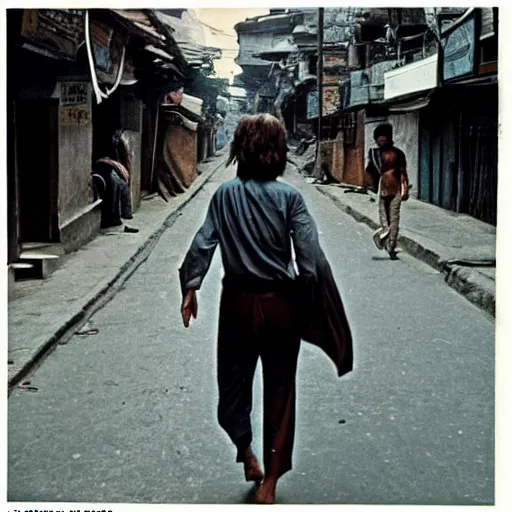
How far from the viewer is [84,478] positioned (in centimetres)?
370

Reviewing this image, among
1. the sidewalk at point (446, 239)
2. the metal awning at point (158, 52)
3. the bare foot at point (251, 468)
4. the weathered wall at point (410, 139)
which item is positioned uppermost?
the metal awning at point (158, 52)

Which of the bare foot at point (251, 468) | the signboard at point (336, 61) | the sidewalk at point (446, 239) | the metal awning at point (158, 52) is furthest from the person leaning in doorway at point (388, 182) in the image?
the signboard at point (336, 61)

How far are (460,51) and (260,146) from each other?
6.59m

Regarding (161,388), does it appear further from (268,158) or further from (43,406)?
(268,158)

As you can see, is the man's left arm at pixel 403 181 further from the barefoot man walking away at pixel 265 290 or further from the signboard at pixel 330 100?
the signboard at pixel 330 100

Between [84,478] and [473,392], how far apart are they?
2.06 m

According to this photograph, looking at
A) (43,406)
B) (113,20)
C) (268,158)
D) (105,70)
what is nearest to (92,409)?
(43,406)

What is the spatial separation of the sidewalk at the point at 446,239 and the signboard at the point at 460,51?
155 centimetres

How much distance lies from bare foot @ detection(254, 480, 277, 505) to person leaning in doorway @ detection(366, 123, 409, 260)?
354 cm

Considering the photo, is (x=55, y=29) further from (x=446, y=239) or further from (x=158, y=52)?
(x=158, y=52)

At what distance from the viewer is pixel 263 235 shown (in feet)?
11.3

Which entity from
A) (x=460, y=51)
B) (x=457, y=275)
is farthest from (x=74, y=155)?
(x=457, y=275)

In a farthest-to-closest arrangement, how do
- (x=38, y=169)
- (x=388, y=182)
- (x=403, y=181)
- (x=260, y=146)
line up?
(x=38, y=169), (x=388, y=182), (x=403, y=181), (x=260, y=146)

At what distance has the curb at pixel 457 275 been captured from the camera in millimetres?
5705
